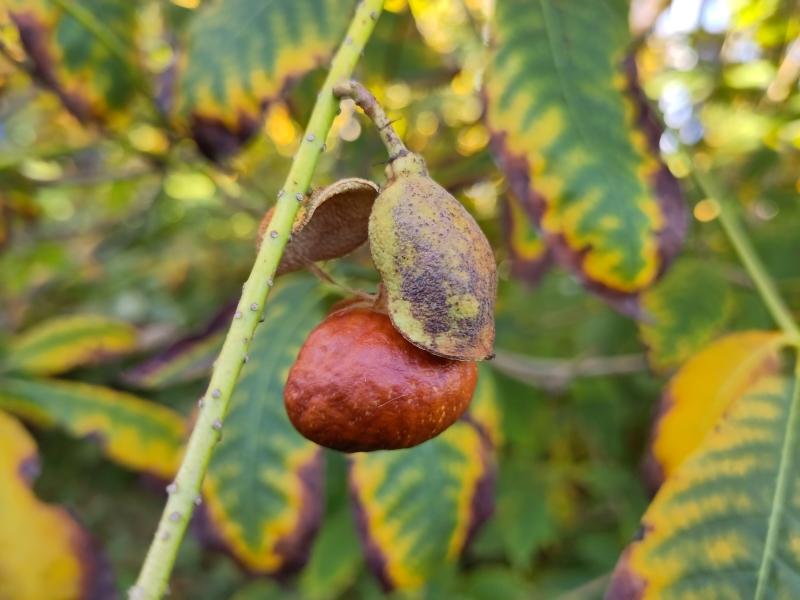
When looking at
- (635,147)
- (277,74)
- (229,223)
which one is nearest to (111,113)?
(277,74)

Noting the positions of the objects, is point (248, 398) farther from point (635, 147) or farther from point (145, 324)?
point (145, 324)

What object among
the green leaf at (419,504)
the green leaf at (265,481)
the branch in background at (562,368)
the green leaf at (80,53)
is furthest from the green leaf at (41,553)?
the branch in background at (562,368)

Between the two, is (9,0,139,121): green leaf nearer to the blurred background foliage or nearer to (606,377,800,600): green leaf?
the blurred background foliage

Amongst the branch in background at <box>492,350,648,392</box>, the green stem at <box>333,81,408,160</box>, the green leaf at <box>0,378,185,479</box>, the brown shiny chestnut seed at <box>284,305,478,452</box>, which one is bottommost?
the green leaf at <box>0,378,185,479</box>

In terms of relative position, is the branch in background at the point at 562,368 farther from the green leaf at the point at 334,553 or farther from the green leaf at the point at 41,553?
the green leaf at the point at 41,553

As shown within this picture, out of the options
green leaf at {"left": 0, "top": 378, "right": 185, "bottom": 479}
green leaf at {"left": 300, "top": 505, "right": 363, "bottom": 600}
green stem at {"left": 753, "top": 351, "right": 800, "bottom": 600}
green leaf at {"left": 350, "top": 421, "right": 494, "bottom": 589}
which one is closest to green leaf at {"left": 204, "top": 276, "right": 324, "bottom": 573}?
green leaf at {"left": 350, "top": 421, "right": 494, "bottom": 589}

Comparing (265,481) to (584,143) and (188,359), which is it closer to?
(188,359)

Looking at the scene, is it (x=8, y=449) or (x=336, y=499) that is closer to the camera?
(x=8, y=449)
